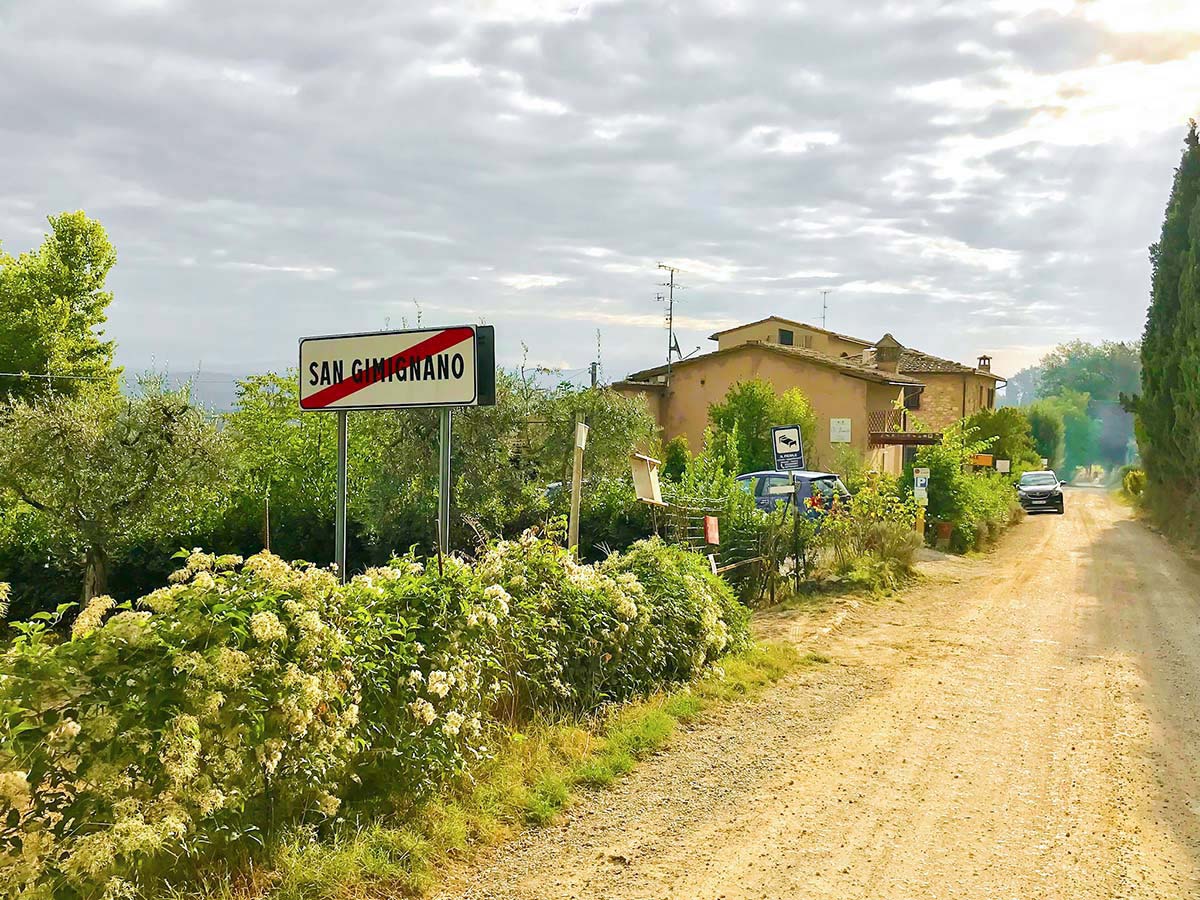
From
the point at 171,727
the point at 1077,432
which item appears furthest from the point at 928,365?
the point at 1077,432

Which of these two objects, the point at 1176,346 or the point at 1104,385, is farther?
the point at 1104,385

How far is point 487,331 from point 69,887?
3.40 meters

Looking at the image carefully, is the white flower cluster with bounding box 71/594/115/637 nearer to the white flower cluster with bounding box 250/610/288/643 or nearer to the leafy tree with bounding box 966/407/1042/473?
the white flower cluster with bounding box 250/610/288/643

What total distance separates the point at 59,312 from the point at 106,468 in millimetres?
17450

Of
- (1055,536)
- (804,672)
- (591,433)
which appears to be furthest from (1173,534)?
(804,672)

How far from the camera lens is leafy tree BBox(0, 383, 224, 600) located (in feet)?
43.2

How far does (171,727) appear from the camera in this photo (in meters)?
3.79

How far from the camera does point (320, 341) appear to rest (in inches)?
247

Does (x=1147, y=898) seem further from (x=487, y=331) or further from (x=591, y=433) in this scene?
(x=591, y=433)

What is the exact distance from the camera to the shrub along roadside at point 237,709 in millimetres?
3508

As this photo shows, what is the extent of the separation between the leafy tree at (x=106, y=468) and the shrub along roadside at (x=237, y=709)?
29.1ft

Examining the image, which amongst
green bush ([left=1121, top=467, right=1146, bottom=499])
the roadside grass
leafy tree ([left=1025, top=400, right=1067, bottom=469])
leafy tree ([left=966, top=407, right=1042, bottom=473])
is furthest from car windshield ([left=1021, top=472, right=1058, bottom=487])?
leafy tree ([left=1025, top=400, right=1067, bottom=469])

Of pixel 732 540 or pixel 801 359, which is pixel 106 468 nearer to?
pixel 732 540

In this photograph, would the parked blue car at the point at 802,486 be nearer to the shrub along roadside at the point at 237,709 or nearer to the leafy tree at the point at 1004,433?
the shrub along roadside at the point at 237,709
